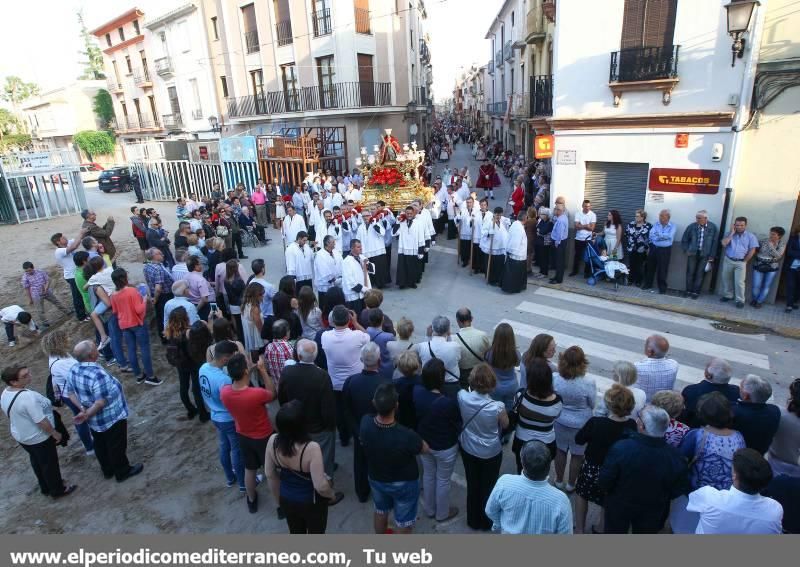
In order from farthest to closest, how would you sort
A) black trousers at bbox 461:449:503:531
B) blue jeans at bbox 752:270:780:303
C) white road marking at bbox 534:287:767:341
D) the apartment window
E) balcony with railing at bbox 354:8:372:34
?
1. the apartment window
2. balcony with railing at bbox 354:8:372:34
3. blue jeans at bbox 752:270:780:303
4. white road marking at bbox 534:287:767:341
5. black trousers at bbox 461:449:503:531

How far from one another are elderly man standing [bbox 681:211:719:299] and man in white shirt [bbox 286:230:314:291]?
22.9 ft

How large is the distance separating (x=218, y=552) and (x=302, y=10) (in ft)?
80.7

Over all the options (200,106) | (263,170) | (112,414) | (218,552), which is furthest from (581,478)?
(200,106)

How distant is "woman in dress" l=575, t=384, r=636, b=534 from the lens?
12.2 feet

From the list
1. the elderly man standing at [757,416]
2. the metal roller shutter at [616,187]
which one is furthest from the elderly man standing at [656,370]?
the metal roller shutter at [616,187]

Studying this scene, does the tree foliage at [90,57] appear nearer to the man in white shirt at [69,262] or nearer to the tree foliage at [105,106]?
the tree foliage at [105,106]

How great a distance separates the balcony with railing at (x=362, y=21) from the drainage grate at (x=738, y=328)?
20665 mm

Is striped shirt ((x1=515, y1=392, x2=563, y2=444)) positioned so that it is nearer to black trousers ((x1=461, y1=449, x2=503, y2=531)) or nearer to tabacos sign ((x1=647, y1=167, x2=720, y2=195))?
black trousers ((x1=461, y1=449, x2=503, y2=531))

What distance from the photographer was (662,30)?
9.23 metres

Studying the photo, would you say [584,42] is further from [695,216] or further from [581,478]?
[581,478]

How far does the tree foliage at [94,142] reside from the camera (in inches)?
1631

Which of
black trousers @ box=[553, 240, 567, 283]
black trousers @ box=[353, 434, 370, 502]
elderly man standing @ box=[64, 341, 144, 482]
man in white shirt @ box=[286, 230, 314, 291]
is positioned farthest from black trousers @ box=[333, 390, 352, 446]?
black trousers @ box=[553, 240, 567, 283]

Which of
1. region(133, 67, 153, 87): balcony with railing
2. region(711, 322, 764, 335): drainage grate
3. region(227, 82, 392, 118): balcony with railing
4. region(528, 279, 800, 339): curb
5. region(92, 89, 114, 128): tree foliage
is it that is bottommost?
region(711, 322, 764, 335): drainage grate

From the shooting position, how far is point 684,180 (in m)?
9.45
